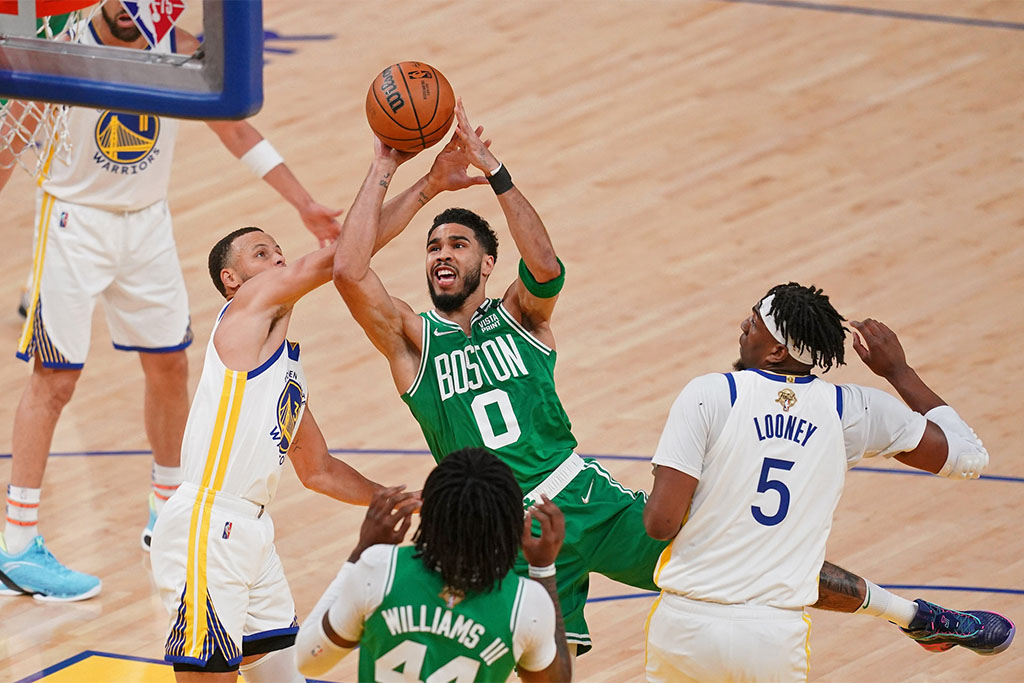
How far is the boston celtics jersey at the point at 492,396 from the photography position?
18.1 ft

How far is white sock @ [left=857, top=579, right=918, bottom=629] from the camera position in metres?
5.54

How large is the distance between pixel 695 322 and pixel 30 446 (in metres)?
4.00

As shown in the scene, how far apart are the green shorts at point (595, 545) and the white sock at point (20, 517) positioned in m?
2.62

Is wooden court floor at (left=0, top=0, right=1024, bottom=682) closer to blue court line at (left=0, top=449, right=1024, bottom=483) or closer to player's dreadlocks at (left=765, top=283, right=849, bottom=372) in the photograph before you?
blue court line at (left=0, top=449, right=1024, bottom=483)

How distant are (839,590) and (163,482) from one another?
3283 millimetres

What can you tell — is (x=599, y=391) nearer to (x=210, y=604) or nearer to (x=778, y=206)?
(x=778, y=206)

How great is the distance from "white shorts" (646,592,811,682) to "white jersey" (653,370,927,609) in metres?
0.04

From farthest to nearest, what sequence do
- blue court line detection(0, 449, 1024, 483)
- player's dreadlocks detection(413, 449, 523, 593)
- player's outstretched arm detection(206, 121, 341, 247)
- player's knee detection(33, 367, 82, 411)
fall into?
blue court line detection(0, 449, 1024, 483)
player's outstretched arm detection(206, 121, 341, 247)
player's knee detection(33, 367, 82, 411)
player's dreadlocks detection(413, 449, 523, 593)

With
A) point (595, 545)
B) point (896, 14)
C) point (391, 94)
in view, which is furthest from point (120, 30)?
point (896, 14)

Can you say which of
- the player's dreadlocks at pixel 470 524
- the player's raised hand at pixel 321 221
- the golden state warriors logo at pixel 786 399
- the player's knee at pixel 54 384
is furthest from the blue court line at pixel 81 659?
the golden state warriors logo at pixel 786 399

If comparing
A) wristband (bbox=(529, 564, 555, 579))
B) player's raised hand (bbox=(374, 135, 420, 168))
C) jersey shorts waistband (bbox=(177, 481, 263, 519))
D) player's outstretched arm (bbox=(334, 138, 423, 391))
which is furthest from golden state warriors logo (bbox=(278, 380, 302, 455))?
wristband (bbox=(529, 564, 555, 579))

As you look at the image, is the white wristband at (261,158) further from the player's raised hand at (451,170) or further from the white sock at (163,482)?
the player's raised hand at (451,170)

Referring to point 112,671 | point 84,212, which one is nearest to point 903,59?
point 84,212

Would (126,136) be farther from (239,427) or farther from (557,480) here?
(557,480)
